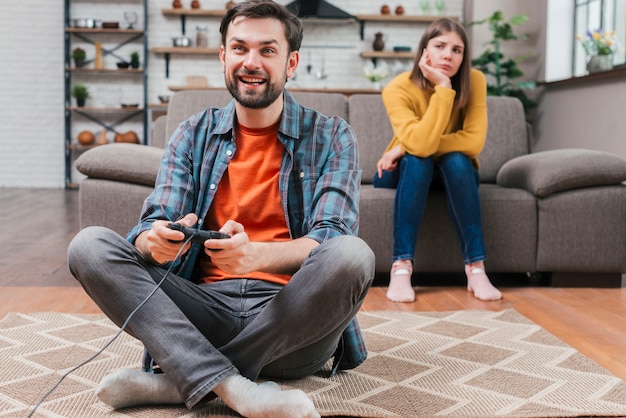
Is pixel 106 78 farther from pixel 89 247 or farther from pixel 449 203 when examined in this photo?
pixel 89 247

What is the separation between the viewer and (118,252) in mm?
1479

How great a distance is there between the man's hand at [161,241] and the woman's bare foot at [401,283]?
1.33 m

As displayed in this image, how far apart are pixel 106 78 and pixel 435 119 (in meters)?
5.51

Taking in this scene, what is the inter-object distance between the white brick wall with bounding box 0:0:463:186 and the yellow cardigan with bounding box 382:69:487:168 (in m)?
4.49

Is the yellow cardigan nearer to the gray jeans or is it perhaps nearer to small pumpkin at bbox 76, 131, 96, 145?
the gray jeans

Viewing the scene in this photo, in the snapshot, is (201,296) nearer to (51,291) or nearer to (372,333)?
(372,333)

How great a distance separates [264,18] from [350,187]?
0.42 meters

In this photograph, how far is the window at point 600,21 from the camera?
4.81 m

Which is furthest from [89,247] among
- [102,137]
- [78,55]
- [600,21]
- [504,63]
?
[78,55]

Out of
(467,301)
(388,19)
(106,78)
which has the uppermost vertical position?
(388,19)

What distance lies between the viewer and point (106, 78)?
7.60 m

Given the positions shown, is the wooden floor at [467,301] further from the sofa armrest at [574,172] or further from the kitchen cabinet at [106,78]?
the kitchen cabinet at [106,78]

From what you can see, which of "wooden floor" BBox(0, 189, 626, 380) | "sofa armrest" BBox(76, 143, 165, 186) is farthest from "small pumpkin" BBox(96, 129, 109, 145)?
"sofa armrest" BBox(76, 143, 165, 186)

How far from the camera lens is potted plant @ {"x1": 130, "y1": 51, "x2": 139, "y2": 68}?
7254mm
